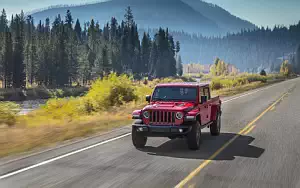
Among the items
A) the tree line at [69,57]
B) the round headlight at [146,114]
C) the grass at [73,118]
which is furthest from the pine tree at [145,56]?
the round headlight at [146,114]

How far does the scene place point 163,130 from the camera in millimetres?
11016

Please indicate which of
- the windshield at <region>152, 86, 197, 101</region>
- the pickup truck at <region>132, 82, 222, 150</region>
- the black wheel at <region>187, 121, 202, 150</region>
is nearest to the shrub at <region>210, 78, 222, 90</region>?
the pickup truck at <region>132, 82, 222, 150</region>

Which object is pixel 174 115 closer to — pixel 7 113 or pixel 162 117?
pixel 162 117

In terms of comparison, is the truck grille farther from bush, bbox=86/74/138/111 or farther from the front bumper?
bush, bbox=86/74/138/111

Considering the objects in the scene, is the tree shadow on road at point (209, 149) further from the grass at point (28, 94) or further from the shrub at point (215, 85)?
the grass at point (28, 94)

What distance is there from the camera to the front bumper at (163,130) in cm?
1095

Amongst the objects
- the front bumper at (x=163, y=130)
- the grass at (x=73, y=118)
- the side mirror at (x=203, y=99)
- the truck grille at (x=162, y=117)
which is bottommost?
the grass at (x=73, y=118)

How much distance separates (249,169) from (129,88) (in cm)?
1911

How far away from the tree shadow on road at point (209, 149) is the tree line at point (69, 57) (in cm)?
5480

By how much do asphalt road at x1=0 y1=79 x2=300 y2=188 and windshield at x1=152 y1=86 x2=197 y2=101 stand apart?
1.39 m

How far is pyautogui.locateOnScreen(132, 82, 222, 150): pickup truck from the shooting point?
36.4ft

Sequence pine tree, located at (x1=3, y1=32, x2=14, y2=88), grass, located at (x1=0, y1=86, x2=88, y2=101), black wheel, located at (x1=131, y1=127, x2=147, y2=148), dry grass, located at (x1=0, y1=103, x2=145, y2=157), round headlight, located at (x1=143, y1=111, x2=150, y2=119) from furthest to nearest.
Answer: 1. pine tree, located at (x1=3, y1=32, x2=14, y2=88)
2. grass, located at (x1=0, y1=86, x2=88, y2=101)
3. dry grass, located at (x1=0, y1=103, x2=145, y2=157)
4. black wheel, located at (x1=131, y1=127, x2=147, y2=148)
5. round headlight, located at (x1=143, y1=111, x2=150, y2=119)

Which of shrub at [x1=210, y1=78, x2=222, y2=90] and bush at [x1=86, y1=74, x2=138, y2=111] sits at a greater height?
bush at [x1=86, y1=74, x2=138, y2=111]

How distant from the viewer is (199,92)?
491 inches
